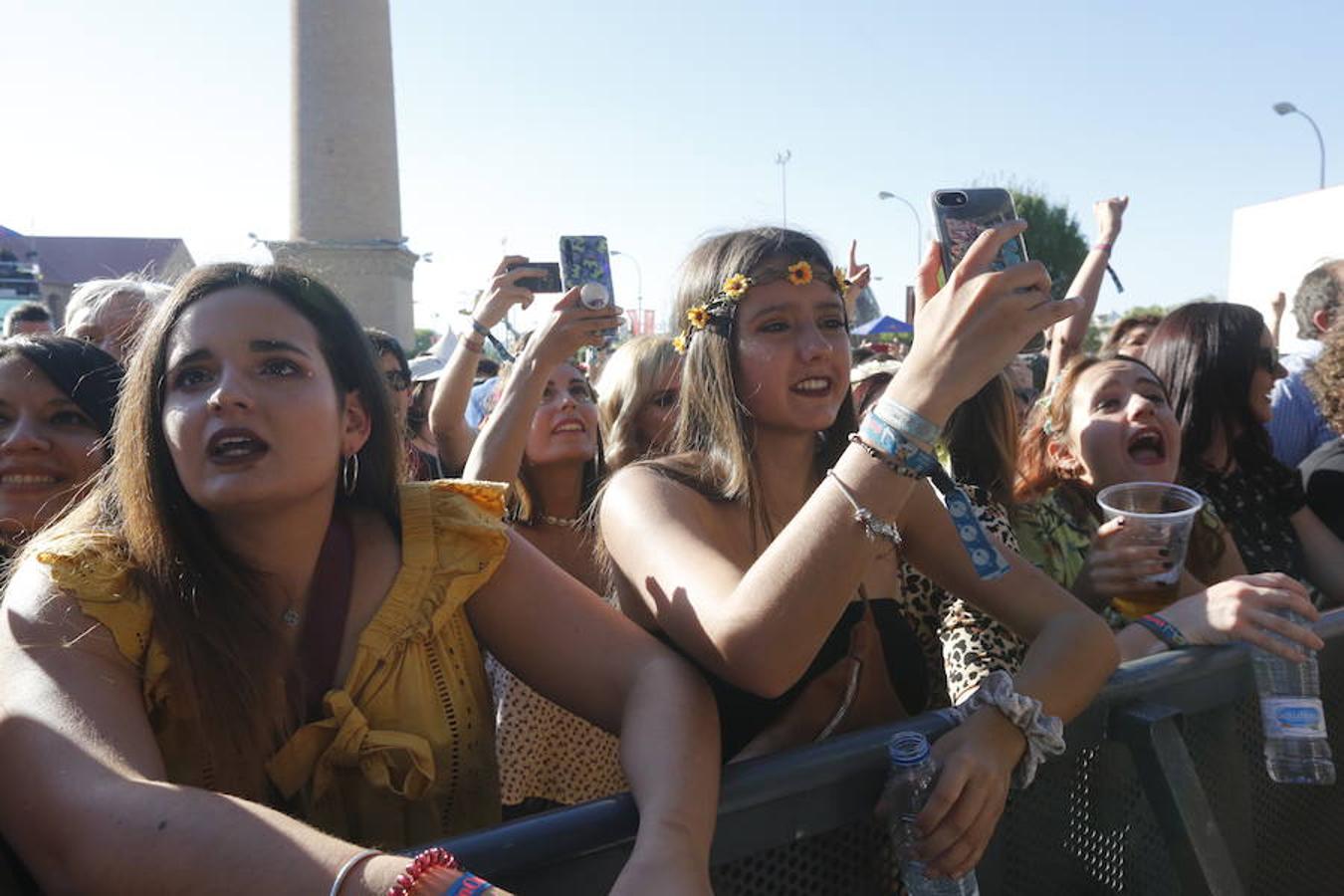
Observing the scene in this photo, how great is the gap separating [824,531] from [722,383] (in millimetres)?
735

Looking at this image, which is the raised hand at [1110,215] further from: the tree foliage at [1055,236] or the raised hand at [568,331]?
the tree foliage at [1055,236]

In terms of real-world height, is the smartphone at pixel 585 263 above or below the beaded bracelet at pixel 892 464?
above

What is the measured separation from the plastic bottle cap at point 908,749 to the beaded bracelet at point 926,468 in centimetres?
29

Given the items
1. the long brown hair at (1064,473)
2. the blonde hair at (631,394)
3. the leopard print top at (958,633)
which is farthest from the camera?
the blonde hair at (631,394)

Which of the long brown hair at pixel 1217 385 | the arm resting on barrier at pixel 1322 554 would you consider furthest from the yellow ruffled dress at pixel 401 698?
the arm resting on barrier at pixel 1322 554

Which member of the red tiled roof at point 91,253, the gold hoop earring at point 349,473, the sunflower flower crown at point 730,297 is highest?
the red tiled roof at point 91,253

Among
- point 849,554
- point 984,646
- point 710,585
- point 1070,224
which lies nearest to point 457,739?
point 710,585

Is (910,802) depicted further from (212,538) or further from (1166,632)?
(212,538)

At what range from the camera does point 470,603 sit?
167 centimetres

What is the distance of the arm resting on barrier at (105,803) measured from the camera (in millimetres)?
1118

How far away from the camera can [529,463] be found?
3.28 meters

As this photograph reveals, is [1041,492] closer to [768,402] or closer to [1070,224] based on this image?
[768,402]

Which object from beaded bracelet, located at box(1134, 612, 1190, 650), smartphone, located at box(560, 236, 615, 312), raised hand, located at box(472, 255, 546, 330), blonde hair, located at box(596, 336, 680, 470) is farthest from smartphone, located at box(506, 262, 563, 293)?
beaded bracelet, located at box(1134, 612, 1190, 650)

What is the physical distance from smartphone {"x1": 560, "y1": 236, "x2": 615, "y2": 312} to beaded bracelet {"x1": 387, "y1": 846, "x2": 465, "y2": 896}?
2.27m
